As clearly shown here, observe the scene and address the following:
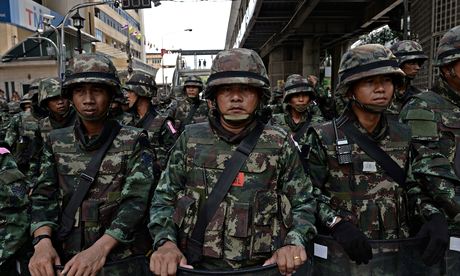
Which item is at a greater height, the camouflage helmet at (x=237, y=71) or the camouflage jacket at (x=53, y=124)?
the camouflage helmet at (x=237, y=71)

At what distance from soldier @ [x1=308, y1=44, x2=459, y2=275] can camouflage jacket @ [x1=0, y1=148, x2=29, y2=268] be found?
171 cm

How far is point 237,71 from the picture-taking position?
7.37 feet

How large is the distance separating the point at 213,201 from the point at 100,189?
2.39 feet

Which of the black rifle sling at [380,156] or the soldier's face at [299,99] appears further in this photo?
the soldier's face at [299,99]

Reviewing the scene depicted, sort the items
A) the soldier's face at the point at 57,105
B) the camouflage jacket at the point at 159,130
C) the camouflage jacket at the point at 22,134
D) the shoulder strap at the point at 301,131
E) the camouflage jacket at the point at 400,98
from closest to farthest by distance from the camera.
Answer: the camouflage jacket at the point at 400,98, the soldier's face at the point at 57,105, the camouflage jacket at the point at 22,134, the camouflage jacket at the point at 159,130, the shoulder strap at the point at 301,131

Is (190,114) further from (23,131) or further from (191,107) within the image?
(23,131)

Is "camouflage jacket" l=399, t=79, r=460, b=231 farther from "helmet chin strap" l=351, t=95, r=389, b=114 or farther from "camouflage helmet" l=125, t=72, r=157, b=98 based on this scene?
"camouflage helmet" l=125, t=72, r=157, b=98

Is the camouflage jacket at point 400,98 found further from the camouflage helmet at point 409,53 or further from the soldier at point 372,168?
the soldier at point 372,168

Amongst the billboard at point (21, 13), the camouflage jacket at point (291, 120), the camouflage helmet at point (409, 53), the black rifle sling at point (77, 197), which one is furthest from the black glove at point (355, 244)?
the billboard at point (21, 13)

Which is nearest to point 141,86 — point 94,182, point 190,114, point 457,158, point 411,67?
point 190,114

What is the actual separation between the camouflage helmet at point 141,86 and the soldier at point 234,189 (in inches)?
150

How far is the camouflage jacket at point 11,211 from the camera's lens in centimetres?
234

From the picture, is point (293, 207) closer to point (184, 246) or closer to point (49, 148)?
point (184, 246)

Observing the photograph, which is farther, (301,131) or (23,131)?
(301,131)
